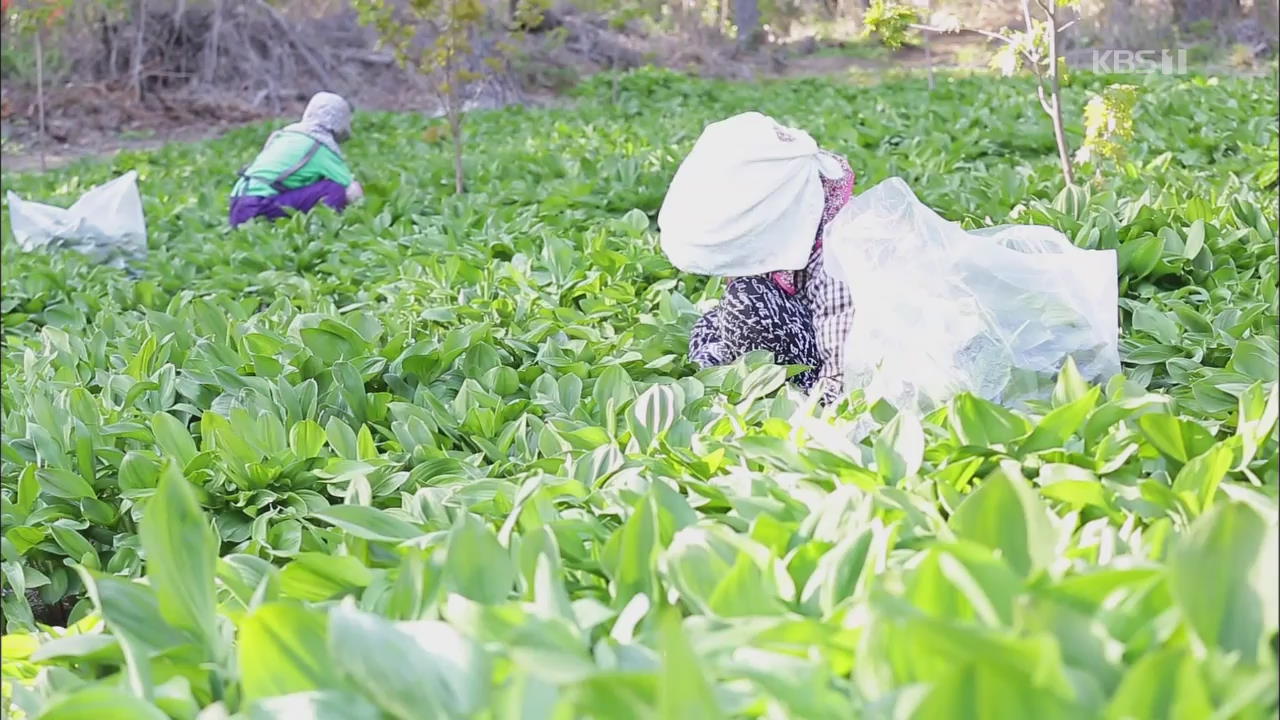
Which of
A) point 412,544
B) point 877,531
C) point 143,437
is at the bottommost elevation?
point 143,437

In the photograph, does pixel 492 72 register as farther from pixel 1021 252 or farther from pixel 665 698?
pixel 665 698

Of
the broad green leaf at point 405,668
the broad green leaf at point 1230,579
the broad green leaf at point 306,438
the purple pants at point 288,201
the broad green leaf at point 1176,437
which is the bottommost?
the purple pants at point 288,201

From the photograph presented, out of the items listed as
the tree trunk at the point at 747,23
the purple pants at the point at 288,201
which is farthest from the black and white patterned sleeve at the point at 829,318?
the tree trunk at the point at 747,23

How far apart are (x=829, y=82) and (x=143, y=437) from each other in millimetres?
12312

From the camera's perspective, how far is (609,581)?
170cm

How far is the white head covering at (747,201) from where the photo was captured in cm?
301

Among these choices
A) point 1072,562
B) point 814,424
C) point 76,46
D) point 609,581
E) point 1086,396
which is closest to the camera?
point 1072,562

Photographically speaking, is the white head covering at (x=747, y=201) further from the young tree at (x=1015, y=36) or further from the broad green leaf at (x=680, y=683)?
the broad green leaf at (x=680, y=683)

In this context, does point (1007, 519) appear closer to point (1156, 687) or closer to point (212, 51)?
point (1156, 687)

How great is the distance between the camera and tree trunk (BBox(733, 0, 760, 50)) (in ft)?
68.6

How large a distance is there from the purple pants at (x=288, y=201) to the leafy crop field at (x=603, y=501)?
56.9 inches

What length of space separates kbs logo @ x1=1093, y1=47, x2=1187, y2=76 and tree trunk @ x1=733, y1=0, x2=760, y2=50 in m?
7.67

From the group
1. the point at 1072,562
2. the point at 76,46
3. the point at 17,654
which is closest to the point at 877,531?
the point at 1072,562

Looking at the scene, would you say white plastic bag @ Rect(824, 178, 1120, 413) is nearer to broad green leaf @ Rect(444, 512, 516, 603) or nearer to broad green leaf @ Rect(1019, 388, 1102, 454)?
broad green leaf @ Rect(1019, 388, 1102, 454)
